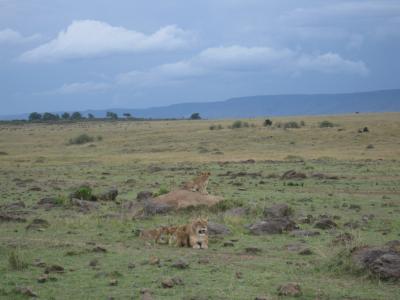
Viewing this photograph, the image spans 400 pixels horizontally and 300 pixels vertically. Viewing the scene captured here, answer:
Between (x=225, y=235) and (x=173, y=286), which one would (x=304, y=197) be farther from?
(x=173, y=286)

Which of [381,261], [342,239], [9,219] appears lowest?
[9,219]

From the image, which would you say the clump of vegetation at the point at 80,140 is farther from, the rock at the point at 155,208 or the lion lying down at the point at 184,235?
the lion lying down at the point at 184,235

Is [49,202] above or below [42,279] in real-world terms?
below

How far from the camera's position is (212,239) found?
16.2m

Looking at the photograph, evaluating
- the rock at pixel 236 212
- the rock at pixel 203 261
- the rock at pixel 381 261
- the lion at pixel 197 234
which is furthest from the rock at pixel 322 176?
the rock at pixel 381 261

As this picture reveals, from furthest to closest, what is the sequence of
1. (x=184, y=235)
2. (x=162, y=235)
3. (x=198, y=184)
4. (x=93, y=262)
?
(x=198, y=184) → (x=162, y=235) → (x=184, y=235) → (x=93, y=262)

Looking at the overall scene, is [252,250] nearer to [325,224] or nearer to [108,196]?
[325,224]

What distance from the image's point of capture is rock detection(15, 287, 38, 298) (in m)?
10.5

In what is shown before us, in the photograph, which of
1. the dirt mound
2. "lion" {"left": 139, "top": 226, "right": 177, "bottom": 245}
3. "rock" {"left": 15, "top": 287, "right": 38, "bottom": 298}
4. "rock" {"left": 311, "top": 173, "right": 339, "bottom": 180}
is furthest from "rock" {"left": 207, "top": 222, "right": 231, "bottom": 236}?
"rock" {"left": 311, "top": 173, "right": 339, "bottom": 180}

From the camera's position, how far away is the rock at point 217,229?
668 inches

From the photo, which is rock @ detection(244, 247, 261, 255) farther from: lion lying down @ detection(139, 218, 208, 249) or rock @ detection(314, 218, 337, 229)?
rock @ detection(314, 218, 337, 229)

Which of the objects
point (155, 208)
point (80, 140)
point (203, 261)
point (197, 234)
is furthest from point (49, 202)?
point (80, 140)

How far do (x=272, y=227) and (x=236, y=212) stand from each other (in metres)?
3.38

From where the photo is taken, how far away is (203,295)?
10461 mm
